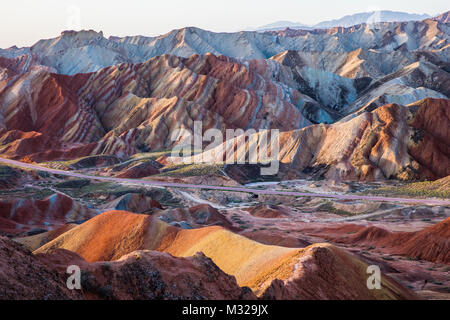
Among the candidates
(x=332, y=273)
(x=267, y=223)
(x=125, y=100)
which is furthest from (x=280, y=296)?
(x=125, y=100)

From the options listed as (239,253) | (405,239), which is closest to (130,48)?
(405,239)

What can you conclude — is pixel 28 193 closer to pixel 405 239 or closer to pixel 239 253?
pixel 239 253

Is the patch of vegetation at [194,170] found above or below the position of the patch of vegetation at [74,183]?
above

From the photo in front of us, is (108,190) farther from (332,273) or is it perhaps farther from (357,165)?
(332,273)

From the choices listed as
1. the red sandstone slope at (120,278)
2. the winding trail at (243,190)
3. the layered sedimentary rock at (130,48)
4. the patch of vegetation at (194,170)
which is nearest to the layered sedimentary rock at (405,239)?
the winding trail at (243,190)

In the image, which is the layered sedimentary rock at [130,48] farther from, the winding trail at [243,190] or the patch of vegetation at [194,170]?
the patch of vegetation at [194,170]

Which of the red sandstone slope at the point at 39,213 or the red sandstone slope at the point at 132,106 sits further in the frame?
→ the red sandstone slope at the point at 132,106

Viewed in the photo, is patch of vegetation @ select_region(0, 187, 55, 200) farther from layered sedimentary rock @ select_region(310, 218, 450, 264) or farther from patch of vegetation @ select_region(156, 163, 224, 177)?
layered sedimentary rock @ select_region(310, 218, 450, 264)

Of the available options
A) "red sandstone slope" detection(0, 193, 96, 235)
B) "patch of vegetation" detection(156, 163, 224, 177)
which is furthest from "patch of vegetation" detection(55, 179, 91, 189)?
"red sandstone slope" detection(0, 193, 96, 235)

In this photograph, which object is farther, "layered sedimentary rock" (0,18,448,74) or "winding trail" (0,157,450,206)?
"layered sedimentary rock" (0,18,448,74)

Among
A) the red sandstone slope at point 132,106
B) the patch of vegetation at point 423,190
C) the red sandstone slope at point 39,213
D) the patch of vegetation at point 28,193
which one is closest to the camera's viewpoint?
the red sandstone slope at point 39,213
